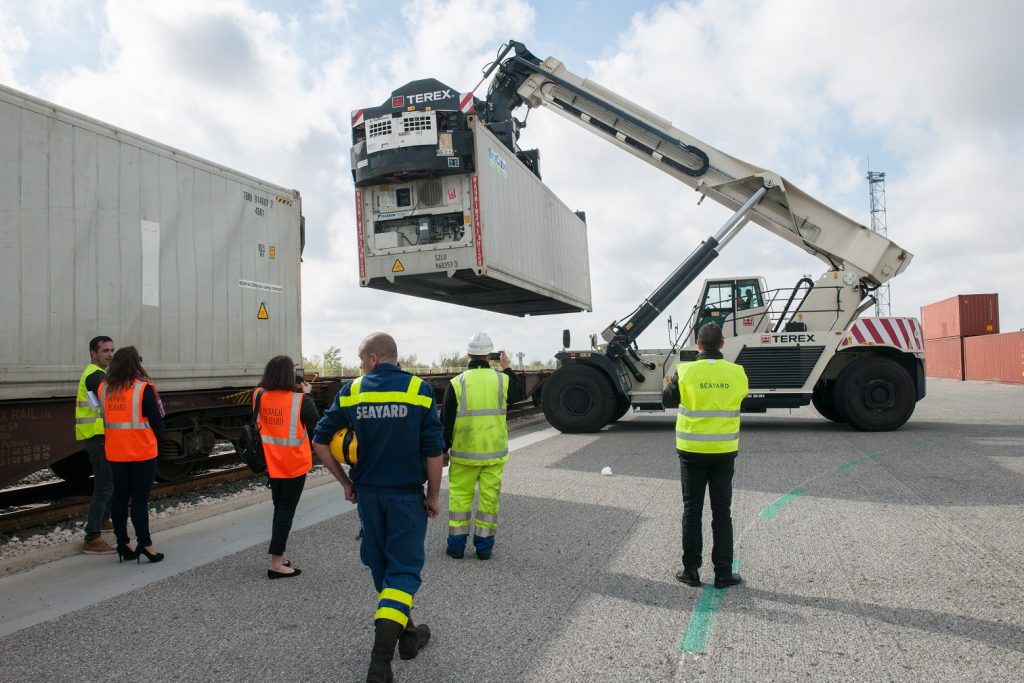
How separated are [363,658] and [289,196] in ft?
25.9

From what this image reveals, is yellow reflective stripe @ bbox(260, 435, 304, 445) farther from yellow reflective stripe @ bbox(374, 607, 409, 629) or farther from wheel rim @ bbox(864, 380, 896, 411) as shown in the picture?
wheel rim @ bbox(864, 380, 896, 411)

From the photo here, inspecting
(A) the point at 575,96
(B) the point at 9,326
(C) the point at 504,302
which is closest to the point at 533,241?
(C) the point at 504,302

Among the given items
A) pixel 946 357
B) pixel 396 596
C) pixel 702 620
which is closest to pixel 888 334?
pixel 702 620

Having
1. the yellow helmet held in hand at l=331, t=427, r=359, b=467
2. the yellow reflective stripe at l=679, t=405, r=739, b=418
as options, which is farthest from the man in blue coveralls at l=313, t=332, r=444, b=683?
the yellow reflective stripe at l=679, t=405, r=739, b=418

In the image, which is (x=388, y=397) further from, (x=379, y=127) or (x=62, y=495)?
(x=379, y=127)

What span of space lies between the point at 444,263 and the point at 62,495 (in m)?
5.61

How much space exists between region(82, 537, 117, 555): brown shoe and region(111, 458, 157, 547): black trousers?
0.37 m

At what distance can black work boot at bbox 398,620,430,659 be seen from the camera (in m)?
3.40

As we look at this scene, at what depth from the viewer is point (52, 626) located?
3938mm

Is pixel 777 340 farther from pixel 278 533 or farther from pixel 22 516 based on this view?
pixel 22 516

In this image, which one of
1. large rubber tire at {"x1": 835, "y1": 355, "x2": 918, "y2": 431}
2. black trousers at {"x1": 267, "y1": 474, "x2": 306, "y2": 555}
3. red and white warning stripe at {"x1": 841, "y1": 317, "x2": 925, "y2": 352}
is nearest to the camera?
black trousers at {"x1": 267, "y1": 474, "x2": 306, "y2": 555}

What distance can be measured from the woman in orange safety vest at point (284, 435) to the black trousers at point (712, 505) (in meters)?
2.54

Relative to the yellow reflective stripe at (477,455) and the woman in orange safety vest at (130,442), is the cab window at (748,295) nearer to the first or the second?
the yellow reflective stripe at (477,455)

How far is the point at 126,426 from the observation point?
515 centimetres
